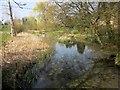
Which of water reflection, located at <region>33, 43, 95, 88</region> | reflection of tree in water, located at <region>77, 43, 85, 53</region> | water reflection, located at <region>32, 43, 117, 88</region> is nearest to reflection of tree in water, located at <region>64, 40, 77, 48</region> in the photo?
reflection of tree in water, located at <region>77, 43, 85, 53</region>

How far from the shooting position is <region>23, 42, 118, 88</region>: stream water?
6465mm

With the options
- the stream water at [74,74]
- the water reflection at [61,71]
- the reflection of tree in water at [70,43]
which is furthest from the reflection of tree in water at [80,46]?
the stream water at [74,74]

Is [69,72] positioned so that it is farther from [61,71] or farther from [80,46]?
[80,46]

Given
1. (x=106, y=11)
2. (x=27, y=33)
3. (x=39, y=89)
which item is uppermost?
(x=106, y=11)

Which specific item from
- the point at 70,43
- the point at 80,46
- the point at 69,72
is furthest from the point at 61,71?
the point at 70,43

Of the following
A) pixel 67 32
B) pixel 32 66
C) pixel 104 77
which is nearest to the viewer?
pixel 104 77

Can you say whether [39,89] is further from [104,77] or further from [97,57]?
[97,57]

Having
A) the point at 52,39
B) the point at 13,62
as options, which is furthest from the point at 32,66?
the point at 52,39

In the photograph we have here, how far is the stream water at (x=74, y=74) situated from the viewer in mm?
Result: 6465

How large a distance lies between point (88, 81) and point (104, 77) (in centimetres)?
74

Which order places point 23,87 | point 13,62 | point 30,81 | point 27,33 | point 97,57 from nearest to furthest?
point 23,87 < point 30,81 < point 13,62 < point 97,57 < point 27,33

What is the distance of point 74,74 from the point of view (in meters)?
7.62

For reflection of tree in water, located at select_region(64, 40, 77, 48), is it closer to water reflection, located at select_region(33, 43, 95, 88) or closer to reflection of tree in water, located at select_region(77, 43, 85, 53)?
reflection of tree in water, located at select_region(77, 43, 85, 53)

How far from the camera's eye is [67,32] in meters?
12.9
